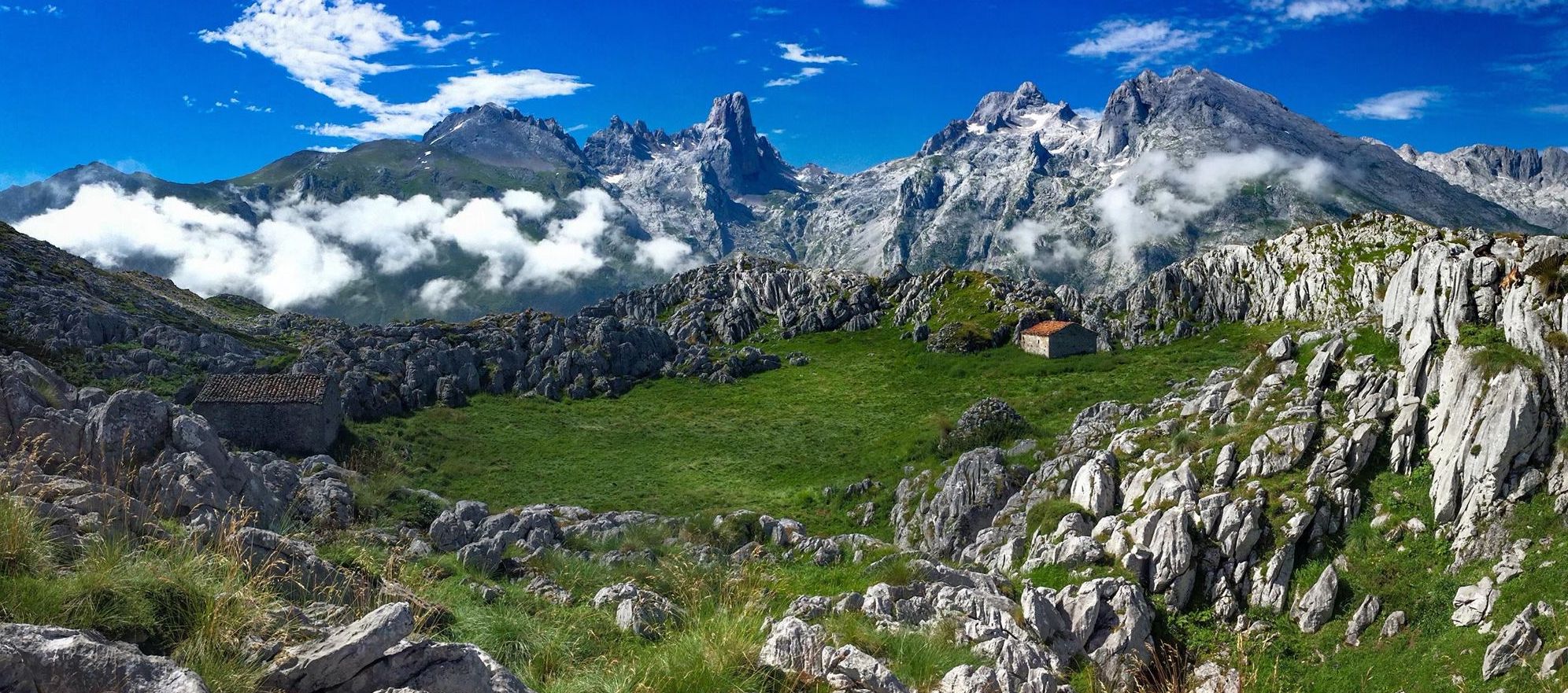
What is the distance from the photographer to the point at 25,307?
67250 mm

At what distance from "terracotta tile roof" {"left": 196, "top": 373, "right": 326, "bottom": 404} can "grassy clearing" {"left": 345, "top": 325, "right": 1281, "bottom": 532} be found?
4480 millimetres

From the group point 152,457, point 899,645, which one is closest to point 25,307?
point 152,457

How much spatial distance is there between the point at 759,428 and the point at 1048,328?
119 ft

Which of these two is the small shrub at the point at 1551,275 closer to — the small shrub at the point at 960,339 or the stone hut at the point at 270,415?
the stone hut at the point at 270,415

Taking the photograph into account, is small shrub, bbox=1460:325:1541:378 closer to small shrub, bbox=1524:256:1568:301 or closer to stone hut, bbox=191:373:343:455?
small shrub, bbox=1524:256:1568:301

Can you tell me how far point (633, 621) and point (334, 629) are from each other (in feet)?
13.9

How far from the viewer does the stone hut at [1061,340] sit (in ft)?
264

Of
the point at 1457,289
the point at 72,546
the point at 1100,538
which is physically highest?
the point at 1457,289

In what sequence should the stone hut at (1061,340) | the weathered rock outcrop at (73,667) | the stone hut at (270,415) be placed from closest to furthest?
the weathered rock outcrop at (73,667), the stone hut at (270,415), the stone hut at (1061,340)

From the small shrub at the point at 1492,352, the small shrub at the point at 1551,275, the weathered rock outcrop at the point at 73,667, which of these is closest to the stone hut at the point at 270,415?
the weathered rock outcrop at the point at 73,667

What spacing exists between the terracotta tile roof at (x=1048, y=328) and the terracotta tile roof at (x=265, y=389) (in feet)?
207

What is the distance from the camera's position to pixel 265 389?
49062 mm

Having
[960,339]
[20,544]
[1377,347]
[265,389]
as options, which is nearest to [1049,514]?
[1377,347]

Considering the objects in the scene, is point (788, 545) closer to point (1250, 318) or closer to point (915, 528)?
point (915, 528)
